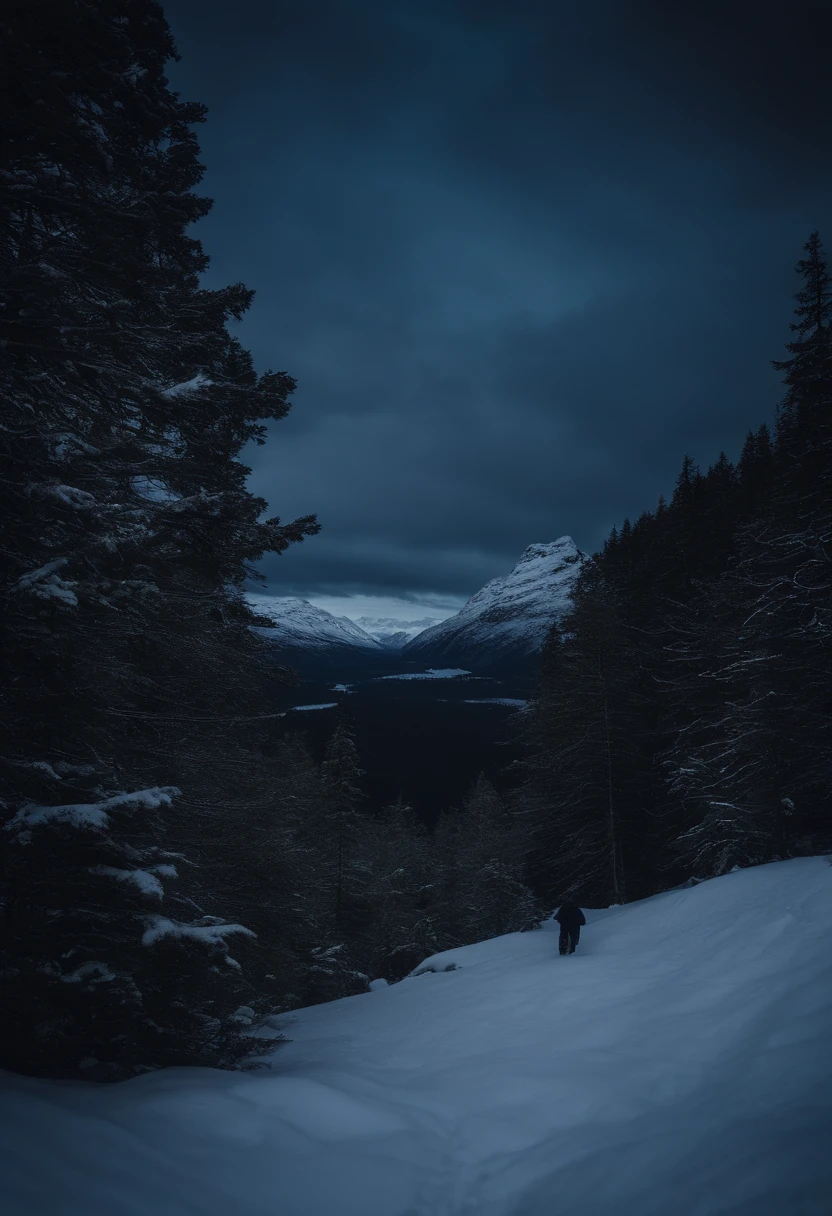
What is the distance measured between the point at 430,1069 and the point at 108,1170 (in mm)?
5029

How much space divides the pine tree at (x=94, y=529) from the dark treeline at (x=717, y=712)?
14.6 m

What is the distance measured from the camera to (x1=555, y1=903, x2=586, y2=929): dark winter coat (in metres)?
11.3

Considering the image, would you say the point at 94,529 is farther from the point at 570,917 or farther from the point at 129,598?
the point at 570,917

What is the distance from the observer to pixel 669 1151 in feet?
12.6

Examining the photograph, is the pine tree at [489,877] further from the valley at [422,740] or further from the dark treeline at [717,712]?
the valley at [422,740]

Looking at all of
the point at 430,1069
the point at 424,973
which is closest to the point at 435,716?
the point at 424,973

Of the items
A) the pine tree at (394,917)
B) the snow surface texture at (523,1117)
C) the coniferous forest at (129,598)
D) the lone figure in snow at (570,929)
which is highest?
the coniferous forest at (129,598)

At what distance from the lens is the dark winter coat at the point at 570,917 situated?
37.0 ft

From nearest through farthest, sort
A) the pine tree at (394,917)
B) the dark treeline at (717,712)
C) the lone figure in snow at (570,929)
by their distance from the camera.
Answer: the lone figure in snow at (570,929) < the dark treeline at (717,712) < the pine tree at (394,917)

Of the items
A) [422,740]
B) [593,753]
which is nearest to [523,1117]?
[593,753]

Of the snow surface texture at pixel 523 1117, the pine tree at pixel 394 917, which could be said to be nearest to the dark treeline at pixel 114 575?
the snow surface texture at pixel 523 1117

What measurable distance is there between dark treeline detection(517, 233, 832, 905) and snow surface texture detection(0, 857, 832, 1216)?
7.62m

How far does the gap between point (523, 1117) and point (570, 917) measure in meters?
7.00

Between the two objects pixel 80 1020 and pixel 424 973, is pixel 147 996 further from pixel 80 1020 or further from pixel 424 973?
pixel 424 973
